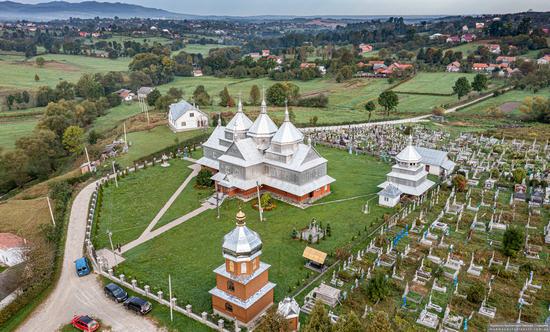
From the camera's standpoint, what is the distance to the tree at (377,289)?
2411 centimetres

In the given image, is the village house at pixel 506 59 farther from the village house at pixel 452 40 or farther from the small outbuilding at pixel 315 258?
the small outbuilding at pixel 315 258

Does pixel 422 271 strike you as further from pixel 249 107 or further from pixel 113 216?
pixel 249 107

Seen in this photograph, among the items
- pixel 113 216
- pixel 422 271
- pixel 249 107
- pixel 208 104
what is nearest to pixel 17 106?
pixel 208 104

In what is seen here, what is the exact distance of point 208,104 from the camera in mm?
83188

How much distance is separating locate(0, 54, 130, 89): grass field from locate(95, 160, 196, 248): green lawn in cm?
7186

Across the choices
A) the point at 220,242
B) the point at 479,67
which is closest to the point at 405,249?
the point at 220,242

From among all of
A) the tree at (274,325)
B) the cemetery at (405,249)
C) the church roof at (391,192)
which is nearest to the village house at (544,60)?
the cemetery at (405,249)

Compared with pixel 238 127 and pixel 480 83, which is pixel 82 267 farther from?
pixel 480 83

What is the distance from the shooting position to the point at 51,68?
409 feet

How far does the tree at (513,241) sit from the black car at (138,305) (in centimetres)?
2398

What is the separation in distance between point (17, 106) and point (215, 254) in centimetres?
7625

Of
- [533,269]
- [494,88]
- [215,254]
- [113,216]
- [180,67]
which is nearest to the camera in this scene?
[533,269]

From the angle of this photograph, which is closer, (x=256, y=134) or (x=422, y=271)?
(x=422, y=271)

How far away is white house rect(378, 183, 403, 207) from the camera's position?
37338 millimetres
